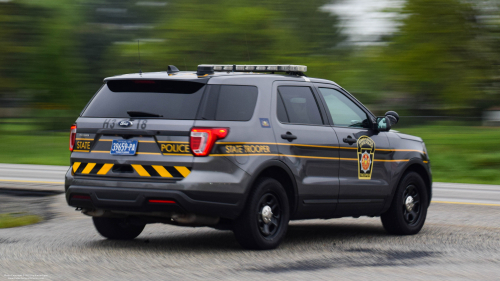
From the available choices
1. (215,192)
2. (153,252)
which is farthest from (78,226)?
(215,192)

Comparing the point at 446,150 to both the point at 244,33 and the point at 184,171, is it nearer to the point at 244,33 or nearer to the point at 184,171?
the point at 244,33

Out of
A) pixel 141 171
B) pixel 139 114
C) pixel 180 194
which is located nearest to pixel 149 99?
pixel 139 114

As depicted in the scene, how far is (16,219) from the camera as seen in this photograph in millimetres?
9508

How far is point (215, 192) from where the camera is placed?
22.9 ft

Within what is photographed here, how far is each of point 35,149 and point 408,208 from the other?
1987 centimetres

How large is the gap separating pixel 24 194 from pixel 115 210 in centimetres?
602

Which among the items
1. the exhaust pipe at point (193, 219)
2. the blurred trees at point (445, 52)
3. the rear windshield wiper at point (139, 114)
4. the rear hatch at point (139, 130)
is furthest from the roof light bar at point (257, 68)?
the blurred trees at point (445, 52)

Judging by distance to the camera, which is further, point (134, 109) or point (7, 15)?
point (7, 15)

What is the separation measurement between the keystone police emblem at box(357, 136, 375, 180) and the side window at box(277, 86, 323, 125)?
669 mm

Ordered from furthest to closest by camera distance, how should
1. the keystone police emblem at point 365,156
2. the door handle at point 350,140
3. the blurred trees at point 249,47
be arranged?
1. the blurred trees at point 249,47
2. the keystone police emblem at point 365,156
3. the door handle at point 350,140

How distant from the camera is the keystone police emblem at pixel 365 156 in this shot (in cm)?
859

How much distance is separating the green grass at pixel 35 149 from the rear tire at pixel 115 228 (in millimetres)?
13579

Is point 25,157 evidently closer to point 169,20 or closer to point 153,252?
point 169,20

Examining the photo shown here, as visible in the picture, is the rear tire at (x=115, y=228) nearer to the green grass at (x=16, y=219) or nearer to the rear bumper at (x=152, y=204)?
the rear bumper at (x=152, y=204)
